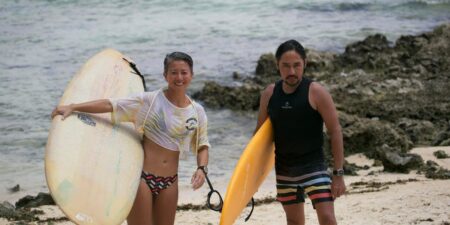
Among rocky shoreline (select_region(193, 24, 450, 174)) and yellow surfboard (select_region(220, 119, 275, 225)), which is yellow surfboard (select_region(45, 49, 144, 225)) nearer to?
yellow surfboard (select_region(220, 119, 275, 225))

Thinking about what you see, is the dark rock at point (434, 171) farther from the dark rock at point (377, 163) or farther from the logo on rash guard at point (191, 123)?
the logo on rash guard at point (191, 123)

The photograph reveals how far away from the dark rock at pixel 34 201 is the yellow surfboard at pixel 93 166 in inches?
95.9

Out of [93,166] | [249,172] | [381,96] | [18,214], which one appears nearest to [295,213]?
[249,172]

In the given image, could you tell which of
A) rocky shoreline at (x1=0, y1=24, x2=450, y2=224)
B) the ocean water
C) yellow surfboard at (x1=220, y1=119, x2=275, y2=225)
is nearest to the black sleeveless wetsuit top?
yellow surfboard at (x1=220, y1=119, x2=275, y2=225)

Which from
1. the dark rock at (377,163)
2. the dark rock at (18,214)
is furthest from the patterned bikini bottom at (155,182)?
the dark rock at (377,163)

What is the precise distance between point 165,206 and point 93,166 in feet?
1.85

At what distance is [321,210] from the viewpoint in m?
4.61

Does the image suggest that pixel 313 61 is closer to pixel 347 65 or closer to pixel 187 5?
pixel 347 65

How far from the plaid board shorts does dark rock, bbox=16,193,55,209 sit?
11.3 ft

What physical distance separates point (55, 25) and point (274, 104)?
53.3ft

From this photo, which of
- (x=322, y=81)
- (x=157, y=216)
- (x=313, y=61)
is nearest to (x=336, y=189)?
(x=157, y=216)

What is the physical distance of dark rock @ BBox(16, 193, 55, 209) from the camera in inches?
296

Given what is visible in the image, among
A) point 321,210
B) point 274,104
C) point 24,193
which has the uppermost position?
point 274,104

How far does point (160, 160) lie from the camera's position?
465cm
